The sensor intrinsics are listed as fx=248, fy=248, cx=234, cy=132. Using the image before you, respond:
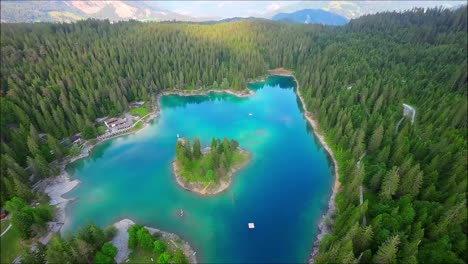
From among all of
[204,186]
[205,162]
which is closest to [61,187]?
[204,186]

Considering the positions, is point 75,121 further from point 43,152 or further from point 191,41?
point 191,41

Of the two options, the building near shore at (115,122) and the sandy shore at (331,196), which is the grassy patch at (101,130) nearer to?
the building near shore at (115,122)

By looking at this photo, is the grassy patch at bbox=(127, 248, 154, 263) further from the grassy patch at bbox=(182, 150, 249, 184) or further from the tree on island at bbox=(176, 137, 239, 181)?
the tree on island at bbox=(176, 137, 239, 181)

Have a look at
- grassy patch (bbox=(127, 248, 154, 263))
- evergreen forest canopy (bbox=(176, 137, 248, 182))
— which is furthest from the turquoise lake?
grassy patch (bbox=(127, 248, 154, 263))

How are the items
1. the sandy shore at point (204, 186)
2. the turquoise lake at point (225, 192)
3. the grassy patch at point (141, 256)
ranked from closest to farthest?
the grassy patch at point (141, 256) < the turquoise lake at point (225, 192) < the sandy shore at point (204, 186)

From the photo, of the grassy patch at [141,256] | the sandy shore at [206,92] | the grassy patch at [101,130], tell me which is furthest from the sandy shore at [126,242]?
the sandy shore at [206,92]

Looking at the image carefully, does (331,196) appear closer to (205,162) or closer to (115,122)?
(205,162)

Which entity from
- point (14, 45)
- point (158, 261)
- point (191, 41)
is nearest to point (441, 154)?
point (158, 261)
